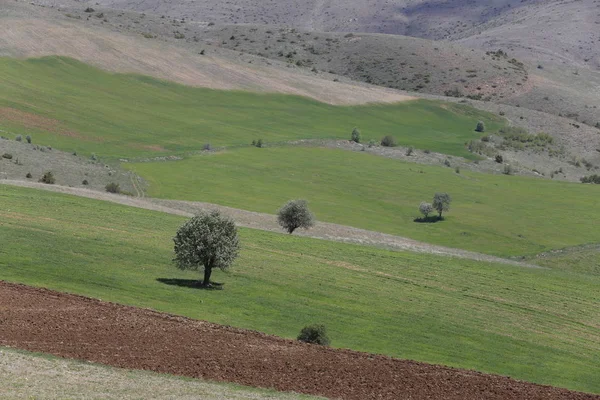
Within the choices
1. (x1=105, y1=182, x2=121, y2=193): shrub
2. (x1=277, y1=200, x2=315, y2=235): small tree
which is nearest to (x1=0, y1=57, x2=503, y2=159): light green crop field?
(x1=105, y1=182, x2=121, y2=193): shrub

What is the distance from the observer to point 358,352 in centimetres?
4128

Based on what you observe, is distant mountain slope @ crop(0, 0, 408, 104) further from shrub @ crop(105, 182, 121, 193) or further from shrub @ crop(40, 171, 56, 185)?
shrub @ crop(40, 171, 56, 185)

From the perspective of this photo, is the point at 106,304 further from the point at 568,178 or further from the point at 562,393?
the point at 568,178

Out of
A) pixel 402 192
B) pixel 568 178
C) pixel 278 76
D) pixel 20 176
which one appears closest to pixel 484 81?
pixel 278 76

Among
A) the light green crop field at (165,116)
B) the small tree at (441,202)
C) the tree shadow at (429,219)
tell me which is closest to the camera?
the tree shadow at (429,219)

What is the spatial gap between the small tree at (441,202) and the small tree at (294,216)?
24.0 meters

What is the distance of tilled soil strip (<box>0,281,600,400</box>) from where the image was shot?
34.8 meters

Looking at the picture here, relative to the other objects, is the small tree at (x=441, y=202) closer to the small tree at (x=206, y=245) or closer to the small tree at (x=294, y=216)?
the small tree at (x=294, y=216)

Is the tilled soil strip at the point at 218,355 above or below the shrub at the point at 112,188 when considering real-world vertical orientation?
below

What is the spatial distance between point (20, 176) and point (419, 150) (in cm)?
6314

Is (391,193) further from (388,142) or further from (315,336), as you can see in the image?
(315,336)

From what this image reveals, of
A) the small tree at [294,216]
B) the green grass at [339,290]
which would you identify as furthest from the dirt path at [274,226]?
the green grass at [339,290]

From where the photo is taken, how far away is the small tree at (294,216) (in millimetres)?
78688

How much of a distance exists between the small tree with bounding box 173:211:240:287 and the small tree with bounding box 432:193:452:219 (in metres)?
50.2
